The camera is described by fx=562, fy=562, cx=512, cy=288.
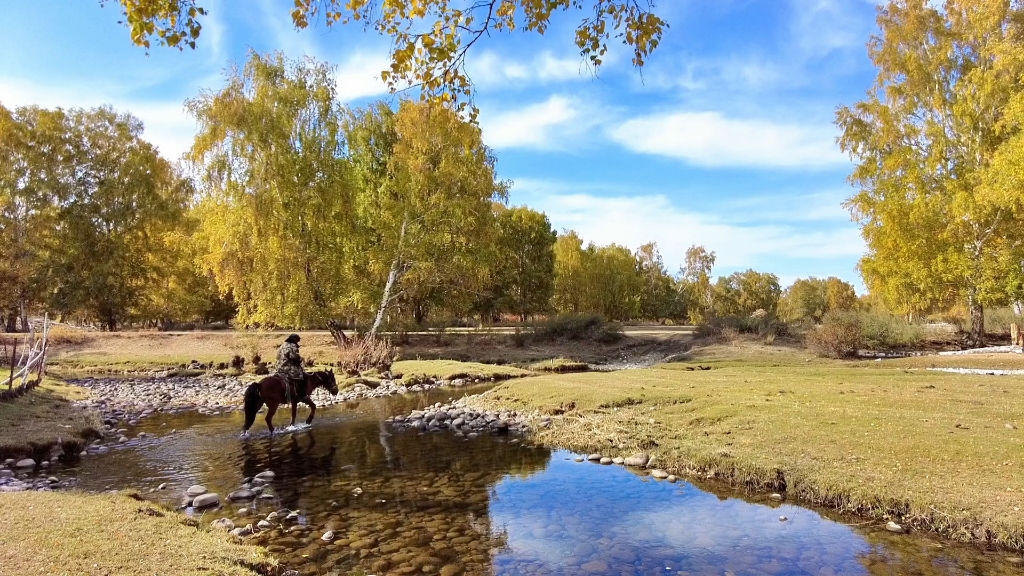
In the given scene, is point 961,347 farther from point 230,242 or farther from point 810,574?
point 230,242

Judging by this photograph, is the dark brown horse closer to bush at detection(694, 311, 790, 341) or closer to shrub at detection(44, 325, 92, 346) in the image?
bush at detection(694, 311, 790, 341)

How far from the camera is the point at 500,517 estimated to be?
8.66 meters

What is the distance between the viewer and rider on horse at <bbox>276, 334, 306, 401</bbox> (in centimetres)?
1652

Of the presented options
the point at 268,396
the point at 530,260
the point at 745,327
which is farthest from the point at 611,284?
the point at 268,396

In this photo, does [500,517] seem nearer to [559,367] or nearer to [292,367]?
[292,367]

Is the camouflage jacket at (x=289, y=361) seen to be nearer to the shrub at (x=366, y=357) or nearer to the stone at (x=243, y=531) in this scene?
the stone at (x=243, y=531)

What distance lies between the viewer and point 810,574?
6492 mm

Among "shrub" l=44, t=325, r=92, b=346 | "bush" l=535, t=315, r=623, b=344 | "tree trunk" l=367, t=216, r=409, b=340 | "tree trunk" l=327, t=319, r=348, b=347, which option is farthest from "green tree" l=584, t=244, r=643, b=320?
"shrub" l=44, t=325, r=92, b=346

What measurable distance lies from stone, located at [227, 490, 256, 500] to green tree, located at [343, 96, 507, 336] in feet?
81.7

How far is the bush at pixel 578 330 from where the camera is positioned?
141 ft

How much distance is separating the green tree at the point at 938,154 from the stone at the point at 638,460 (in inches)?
1067

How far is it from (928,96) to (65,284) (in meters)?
59.7

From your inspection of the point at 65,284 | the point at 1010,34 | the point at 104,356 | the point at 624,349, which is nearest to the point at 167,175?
the point at 65,284

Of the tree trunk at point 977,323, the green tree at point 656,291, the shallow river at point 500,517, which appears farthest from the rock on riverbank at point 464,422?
the green tree at point 656,291
